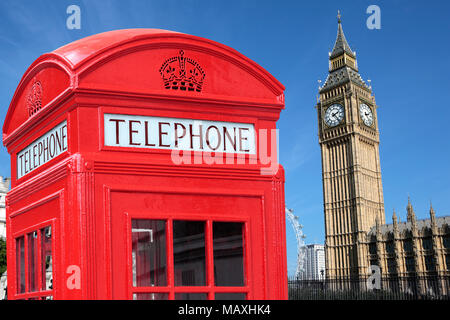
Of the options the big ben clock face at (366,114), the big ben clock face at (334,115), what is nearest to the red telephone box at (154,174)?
the big ben clock face at (334,115)

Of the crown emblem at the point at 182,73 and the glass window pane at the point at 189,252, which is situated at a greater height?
the crown emblem at the point at 182,73

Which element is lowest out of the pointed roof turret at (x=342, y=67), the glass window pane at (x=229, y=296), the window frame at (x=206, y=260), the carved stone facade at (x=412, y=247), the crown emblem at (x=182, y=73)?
the glass window pane at (x=229, y=296)

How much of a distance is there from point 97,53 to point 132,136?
354 mm

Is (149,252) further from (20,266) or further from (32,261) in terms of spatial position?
(20,266)

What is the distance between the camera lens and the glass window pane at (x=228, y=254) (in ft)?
8.03

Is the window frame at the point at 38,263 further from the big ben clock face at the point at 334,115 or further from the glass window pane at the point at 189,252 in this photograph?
the big ben clock face at the point at 334,115

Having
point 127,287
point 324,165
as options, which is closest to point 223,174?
point 127,287

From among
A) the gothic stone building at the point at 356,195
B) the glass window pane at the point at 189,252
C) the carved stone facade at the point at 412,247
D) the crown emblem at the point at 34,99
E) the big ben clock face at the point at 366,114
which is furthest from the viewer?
the big ben clock face at the point at 366,114

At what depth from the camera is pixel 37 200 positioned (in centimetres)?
266

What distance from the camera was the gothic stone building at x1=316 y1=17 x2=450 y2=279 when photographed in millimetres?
57969

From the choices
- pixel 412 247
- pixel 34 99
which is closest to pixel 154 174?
pixel 34 99

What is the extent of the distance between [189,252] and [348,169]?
61952mm

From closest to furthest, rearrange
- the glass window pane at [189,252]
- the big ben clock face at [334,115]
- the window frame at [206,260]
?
1. the window frame at [206,260]
2. the glass window pane at [189,252]
3. the big ben clock face at [334,115]
